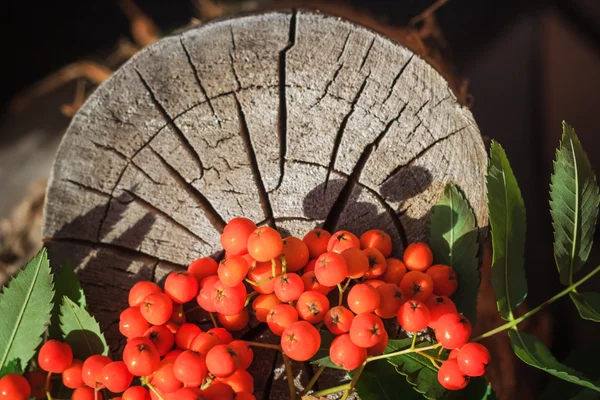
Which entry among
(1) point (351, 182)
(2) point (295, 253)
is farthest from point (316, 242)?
(1) point (351, 182)

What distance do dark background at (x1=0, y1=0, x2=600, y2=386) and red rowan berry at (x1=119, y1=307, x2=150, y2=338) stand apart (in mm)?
1335

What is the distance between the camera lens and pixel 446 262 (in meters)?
0.91

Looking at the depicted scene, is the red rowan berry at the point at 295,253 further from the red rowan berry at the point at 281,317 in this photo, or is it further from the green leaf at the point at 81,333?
the green leaf at the point at 81,333

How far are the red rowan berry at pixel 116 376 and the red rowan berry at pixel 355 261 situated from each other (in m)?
0.37

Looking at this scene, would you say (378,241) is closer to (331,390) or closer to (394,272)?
(394,272)

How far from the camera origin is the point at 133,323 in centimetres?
85

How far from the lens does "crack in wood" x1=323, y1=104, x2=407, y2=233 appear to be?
38.6 inches

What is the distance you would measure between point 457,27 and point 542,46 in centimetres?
35

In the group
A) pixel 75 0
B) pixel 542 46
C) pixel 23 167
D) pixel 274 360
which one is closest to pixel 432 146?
pixel 274 360

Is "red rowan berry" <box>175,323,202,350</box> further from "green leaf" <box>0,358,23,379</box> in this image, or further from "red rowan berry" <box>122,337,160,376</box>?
"green leaf" <box>0,358,23,379</box>

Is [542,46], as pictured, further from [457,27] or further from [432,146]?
[432,146]

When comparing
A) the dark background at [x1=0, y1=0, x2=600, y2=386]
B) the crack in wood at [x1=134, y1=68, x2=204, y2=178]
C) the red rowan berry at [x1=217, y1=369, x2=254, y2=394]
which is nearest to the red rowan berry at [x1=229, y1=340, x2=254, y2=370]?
the red rowan berry at [x1=217, y1=369, x2=254, y2=394]

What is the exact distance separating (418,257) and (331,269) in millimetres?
173

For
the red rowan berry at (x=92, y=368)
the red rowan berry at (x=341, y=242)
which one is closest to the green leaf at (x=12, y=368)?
the red rowan berry at (x=92, y=368)
